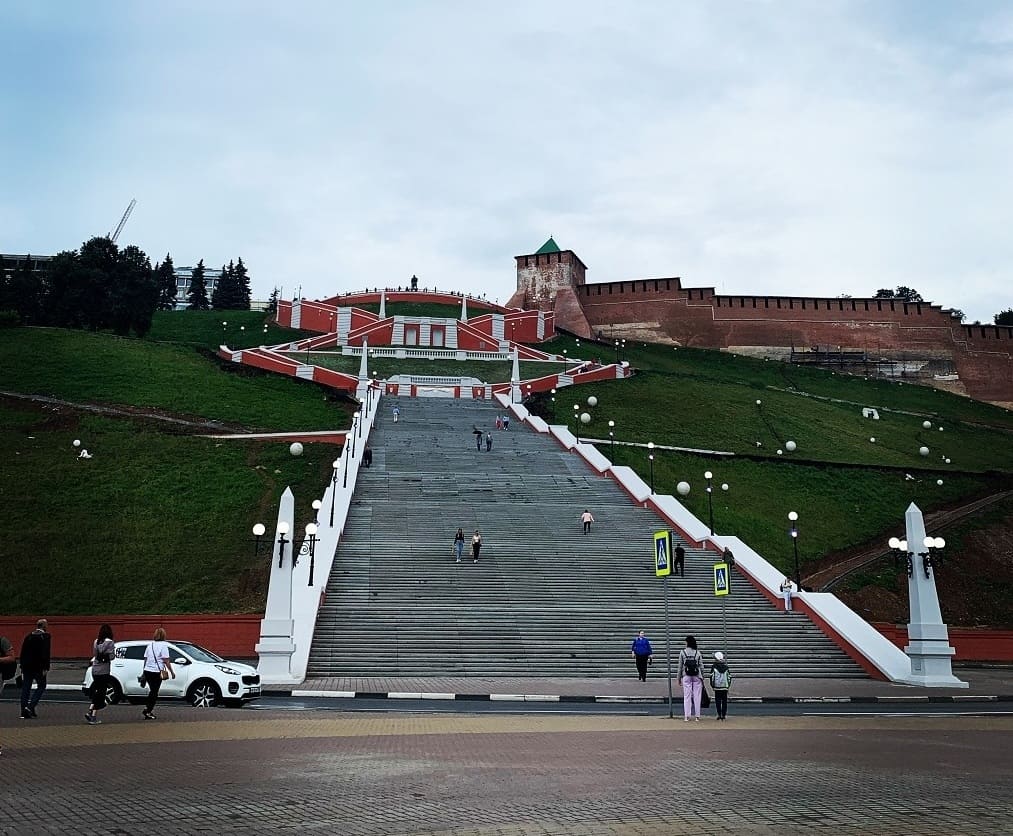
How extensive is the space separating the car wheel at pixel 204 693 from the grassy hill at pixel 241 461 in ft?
19.7

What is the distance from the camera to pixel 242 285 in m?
86.8

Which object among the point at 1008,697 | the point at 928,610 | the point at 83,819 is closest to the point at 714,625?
the point at 928,610

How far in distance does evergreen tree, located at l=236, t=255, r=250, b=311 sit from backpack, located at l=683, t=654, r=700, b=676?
8010 centimetres

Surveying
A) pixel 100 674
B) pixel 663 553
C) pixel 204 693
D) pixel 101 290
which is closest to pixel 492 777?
pixel 100 674

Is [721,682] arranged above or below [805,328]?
below

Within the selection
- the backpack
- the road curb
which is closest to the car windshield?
the road curb

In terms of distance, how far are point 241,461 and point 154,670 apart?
1736 centimetres

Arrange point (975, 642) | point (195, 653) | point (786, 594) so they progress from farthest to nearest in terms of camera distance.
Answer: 1. point (975, 642)
2. point (786, 594)
3. point (195, 653)

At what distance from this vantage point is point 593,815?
559cm

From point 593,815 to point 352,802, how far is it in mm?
1583

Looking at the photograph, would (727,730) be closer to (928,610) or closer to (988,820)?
(988,820)

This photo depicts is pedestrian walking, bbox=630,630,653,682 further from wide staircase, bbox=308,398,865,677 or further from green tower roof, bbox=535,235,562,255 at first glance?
green tower roof, bbox=535,235,562,255

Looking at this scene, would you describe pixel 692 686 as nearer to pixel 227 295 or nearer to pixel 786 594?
pixel 786 594

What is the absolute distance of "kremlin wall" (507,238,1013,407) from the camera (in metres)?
64.4
